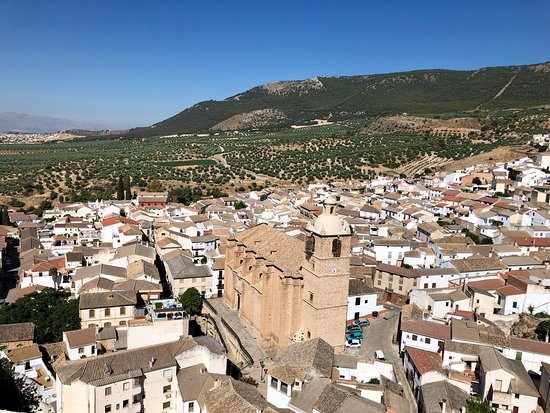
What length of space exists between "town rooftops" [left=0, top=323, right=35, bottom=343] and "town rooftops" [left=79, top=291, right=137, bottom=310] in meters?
3.50

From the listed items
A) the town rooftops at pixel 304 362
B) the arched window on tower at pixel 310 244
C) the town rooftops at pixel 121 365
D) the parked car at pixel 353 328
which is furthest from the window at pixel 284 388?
the parked car at pixel 353 328

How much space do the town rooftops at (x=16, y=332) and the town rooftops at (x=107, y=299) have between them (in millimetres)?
3499

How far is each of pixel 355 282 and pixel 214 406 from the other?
1787 cm

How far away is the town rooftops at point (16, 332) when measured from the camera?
94.4 ft

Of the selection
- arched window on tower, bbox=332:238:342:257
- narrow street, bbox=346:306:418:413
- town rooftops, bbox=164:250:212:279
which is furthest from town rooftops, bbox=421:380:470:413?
town rooftops, bbox=164:250:212:279

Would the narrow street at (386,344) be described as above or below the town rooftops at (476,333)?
below

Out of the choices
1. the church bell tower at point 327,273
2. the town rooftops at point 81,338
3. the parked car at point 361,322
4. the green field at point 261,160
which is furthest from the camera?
the green field at point 261,160

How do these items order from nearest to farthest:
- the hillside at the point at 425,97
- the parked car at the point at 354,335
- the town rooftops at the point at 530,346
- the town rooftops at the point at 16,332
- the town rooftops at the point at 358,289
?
the town rooftops at the point at 530,346 → the town rooftops at the point at 16,332 → the parked car at the point at 354,335 → the town rooftops at the point at 358,289 → the hillside at the point at 425,97

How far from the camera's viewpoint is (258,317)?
31172mm

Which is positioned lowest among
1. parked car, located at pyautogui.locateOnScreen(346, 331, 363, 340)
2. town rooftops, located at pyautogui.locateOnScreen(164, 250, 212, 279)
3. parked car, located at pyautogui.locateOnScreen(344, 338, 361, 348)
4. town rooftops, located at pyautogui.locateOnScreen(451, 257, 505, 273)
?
parked car, located at pyautogui.locateOnScreen(344, 338, 361, 348)

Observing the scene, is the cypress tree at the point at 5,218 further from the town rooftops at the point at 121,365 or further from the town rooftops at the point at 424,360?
the town rooftops at the point at 424,360

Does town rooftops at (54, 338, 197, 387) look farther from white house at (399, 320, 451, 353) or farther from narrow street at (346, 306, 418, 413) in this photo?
white house at (399, 320, 451, 353)

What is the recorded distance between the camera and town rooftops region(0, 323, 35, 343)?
2878cm

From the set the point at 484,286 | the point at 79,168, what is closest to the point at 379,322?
the point at 484,286
